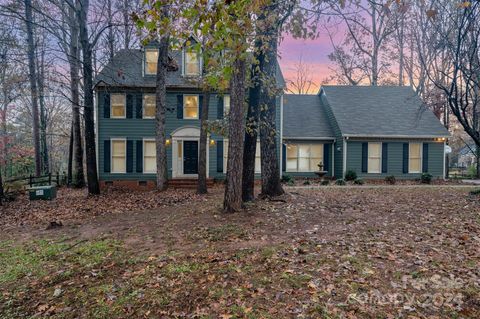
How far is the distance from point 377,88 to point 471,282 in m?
18.8

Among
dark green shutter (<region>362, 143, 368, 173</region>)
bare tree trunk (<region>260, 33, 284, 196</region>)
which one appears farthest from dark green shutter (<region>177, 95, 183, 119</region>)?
dark green shutter (<region>362, 143, 368, 173</region>)

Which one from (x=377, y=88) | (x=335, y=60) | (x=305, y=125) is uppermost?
(x=335, y=60)

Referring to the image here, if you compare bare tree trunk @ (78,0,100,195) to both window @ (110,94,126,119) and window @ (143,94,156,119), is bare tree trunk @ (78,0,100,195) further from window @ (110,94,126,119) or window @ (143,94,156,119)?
window @ (143,94,156,119)

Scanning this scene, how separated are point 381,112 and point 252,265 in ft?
56.3

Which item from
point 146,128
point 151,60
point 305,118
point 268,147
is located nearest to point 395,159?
point 305,118

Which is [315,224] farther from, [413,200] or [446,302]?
[413,200]

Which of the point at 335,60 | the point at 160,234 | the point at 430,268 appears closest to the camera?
the point at 430,268

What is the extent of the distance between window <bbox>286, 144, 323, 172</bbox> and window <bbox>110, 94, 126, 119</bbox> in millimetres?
9564

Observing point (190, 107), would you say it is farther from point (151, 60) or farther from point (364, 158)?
point (364, 158)

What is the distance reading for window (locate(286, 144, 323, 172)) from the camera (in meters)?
17.8

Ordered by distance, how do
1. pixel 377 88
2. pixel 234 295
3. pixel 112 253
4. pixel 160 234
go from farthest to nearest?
pixel 377 88 < pixel 160 234 < pixel 112 253 < pixel 234 295

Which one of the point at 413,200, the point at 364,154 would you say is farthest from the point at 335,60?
the point at 413,200

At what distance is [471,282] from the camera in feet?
11.8

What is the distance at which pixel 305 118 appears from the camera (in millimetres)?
19062
